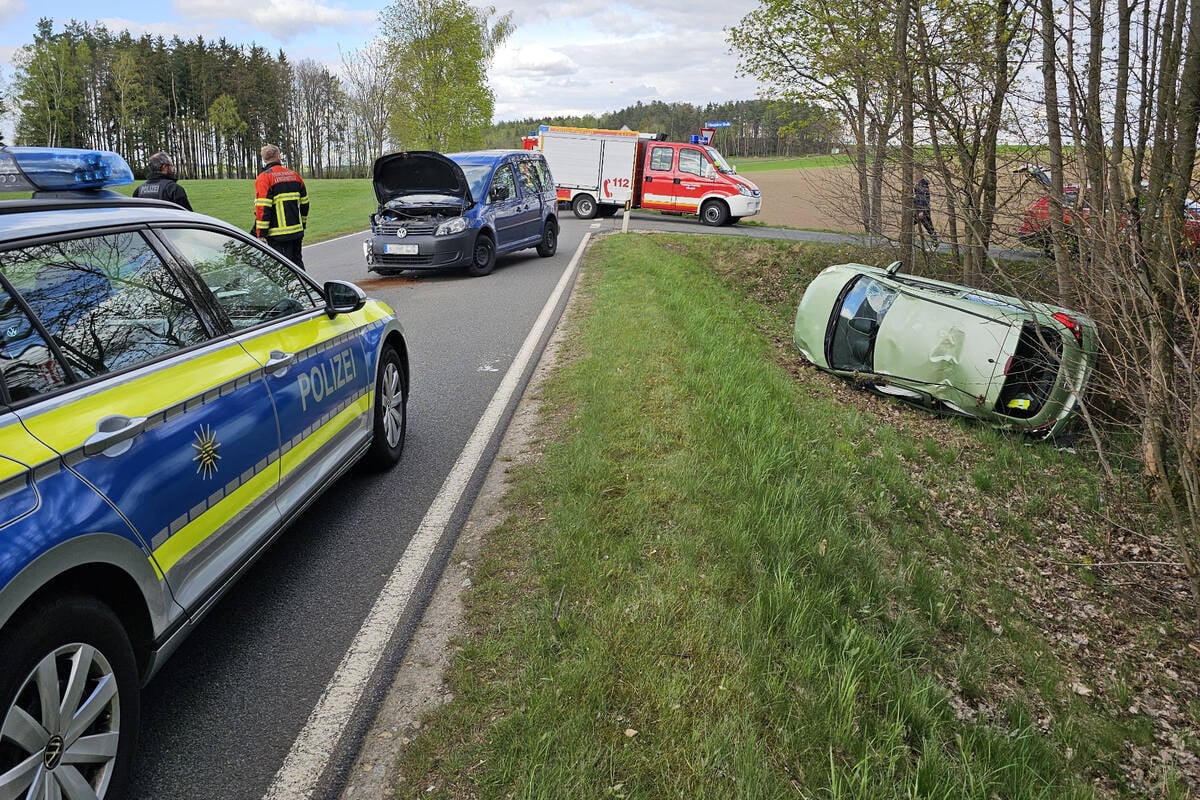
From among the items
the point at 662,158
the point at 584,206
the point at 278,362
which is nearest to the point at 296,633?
the point at 278,362

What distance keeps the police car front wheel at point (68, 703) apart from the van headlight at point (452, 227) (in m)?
10.4

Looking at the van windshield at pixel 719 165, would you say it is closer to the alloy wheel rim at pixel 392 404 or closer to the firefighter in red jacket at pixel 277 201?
the firefighter in red jacket at pixel 277 201

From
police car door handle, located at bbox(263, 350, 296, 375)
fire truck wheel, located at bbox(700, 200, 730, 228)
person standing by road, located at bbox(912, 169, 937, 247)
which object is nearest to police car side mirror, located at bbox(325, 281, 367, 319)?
police car door handle, located at bbox(263, 350, 296, 375)

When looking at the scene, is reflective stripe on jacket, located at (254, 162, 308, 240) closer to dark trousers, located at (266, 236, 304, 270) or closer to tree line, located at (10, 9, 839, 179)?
dark trousers, located at (266, 236, 304, 270)

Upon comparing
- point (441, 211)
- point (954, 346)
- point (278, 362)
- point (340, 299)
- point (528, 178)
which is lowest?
point (954, 346)

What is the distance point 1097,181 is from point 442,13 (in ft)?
115

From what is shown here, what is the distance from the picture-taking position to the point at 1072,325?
24.7 ft

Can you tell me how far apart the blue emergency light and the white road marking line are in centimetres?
213

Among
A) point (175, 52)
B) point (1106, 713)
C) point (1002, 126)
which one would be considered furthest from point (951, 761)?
point (175, 52)

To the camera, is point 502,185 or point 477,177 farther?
point 502,185

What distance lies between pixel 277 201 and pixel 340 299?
646 cm

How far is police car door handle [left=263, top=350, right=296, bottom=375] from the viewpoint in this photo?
3.26m

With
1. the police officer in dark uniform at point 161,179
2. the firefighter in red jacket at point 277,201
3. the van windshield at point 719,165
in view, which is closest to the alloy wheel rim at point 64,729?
the police officer in dark uniform at point 161,179

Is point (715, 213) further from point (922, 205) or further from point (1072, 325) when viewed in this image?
point (1072, 325)
